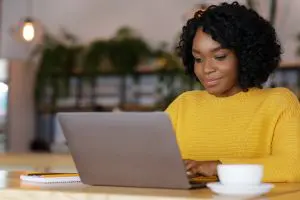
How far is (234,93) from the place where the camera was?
2205 mm

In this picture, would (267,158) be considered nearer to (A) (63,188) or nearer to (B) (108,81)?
(A) (63,188)

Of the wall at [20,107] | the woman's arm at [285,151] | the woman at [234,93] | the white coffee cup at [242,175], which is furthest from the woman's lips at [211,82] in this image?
the wall at [20,107]

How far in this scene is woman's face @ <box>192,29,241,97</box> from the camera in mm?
2064

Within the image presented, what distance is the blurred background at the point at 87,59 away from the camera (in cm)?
731

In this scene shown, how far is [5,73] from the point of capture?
8258mm

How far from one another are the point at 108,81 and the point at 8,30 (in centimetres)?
166

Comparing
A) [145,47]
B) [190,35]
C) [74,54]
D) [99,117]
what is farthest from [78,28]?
[99,117]

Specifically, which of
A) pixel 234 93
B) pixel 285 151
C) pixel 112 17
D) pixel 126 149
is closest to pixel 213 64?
pixel 234 93

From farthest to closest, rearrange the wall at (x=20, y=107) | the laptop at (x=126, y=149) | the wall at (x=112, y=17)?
the wall at (x=20, y=107) → the wall at (x=112, y=17) → the laptop at (x=126, y=149)

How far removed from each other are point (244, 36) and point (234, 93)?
0.19m

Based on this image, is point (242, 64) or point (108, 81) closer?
point (242, 64)

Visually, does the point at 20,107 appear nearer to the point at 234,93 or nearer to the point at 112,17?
the point at 112,17

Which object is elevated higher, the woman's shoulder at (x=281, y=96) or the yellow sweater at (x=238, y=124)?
the woman's shoulder at (x=281, y=96)

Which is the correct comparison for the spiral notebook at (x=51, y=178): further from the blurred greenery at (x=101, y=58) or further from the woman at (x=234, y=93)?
the blurred greenery at (x=101, y=58)
